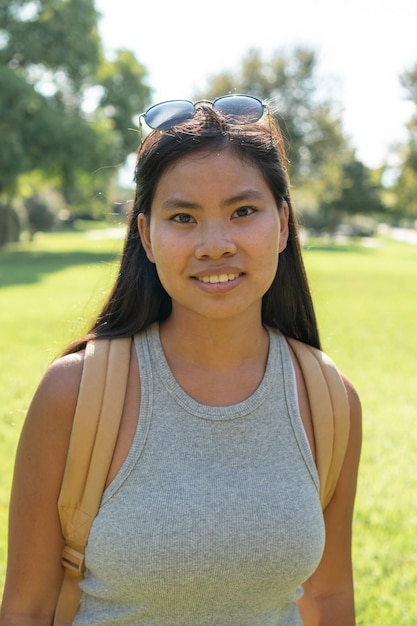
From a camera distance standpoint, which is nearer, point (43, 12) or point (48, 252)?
point (43, 12)

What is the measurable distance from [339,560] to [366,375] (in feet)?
23.3

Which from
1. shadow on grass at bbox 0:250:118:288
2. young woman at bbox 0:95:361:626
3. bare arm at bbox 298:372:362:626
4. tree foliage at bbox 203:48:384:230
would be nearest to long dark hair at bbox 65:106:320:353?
young woman at bbox 0:95:361:626

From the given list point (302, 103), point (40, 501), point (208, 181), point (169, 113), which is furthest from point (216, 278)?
point (302, 103)

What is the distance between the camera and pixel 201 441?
72.0 inches

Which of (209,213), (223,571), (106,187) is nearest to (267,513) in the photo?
(223,571)

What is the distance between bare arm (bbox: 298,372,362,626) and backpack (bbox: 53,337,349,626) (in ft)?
0.17

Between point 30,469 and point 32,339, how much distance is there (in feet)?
31.2

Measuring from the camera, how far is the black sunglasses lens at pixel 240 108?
80.3 inches

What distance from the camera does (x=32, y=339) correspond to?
11055 mm

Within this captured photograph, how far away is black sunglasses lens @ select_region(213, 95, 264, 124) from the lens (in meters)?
2.04

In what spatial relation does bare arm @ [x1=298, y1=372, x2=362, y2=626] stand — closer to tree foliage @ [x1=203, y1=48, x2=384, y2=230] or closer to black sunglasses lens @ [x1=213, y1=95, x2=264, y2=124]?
black sunglasses lens @ [x1=213, y1=95, x2=264, y2=124]

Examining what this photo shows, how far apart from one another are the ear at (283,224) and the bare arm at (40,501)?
66 cm

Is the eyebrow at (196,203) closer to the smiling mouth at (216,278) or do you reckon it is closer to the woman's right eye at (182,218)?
the woman's right eye at (182,218)

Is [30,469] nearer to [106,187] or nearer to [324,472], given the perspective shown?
[324,472]
